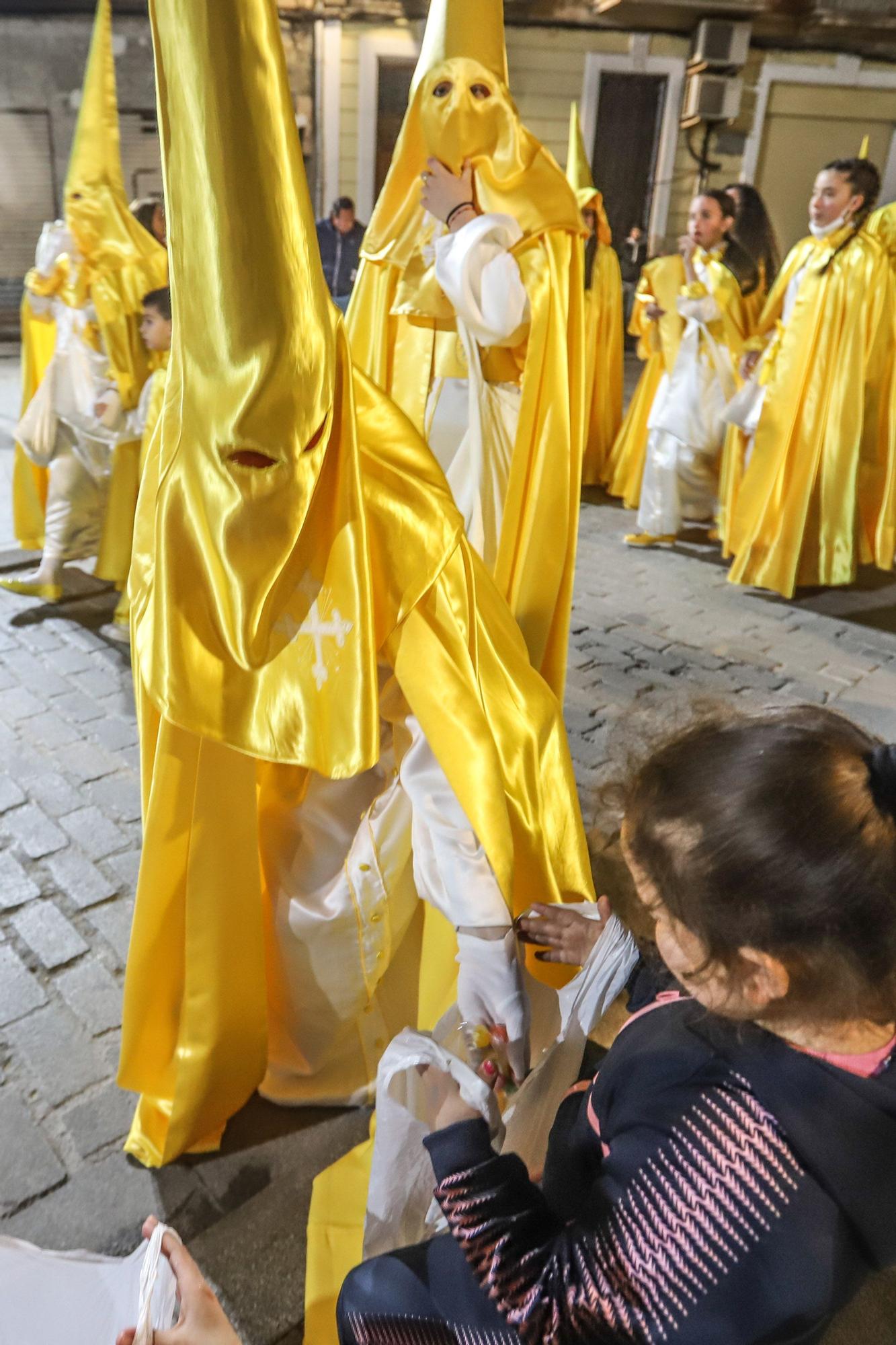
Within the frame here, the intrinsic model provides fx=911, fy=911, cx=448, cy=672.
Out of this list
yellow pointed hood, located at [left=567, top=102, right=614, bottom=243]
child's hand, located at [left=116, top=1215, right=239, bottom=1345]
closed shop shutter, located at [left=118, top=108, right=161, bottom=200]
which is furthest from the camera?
closed shop shutter, located at [left=118, top=108, right=161, bottom=200]

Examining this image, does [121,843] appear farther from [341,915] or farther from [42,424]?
[42,424]

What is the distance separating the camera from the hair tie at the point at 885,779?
776 mm

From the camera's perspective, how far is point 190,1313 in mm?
1084

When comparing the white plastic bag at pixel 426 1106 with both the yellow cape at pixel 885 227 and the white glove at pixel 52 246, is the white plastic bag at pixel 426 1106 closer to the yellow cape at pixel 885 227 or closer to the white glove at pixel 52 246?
the white glove at pixel 52 246

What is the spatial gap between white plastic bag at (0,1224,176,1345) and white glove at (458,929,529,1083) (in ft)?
1.67

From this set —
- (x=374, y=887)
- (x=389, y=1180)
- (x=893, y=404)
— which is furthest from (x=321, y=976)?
(x=893, y=404)

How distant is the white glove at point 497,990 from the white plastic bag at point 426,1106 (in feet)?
0.17

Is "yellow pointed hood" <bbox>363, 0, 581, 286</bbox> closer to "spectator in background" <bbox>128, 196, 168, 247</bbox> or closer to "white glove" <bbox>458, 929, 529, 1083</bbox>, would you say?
"white glove" <bbox>458, 929, 529, 1083</bbox>

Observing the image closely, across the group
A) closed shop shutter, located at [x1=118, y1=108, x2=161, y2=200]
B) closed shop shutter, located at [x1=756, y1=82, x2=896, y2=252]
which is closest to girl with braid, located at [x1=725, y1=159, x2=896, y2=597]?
closed shop shutter, located at [x1=756, y1=82, x2=896, y2=252]

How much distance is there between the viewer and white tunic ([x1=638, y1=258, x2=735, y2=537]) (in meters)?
5.82

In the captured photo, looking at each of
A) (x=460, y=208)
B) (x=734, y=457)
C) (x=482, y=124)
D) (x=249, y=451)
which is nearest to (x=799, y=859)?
(x=249, y=451)

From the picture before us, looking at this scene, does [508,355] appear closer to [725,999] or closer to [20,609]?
[725,999]

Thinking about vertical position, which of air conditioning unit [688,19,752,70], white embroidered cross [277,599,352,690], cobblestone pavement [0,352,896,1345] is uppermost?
air conditioning unit [688,19,752,70]

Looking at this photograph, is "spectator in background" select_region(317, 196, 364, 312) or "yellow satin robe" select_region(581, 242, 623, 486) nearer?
"yellow satin robe" select_region(581, 242, 623, 486)
